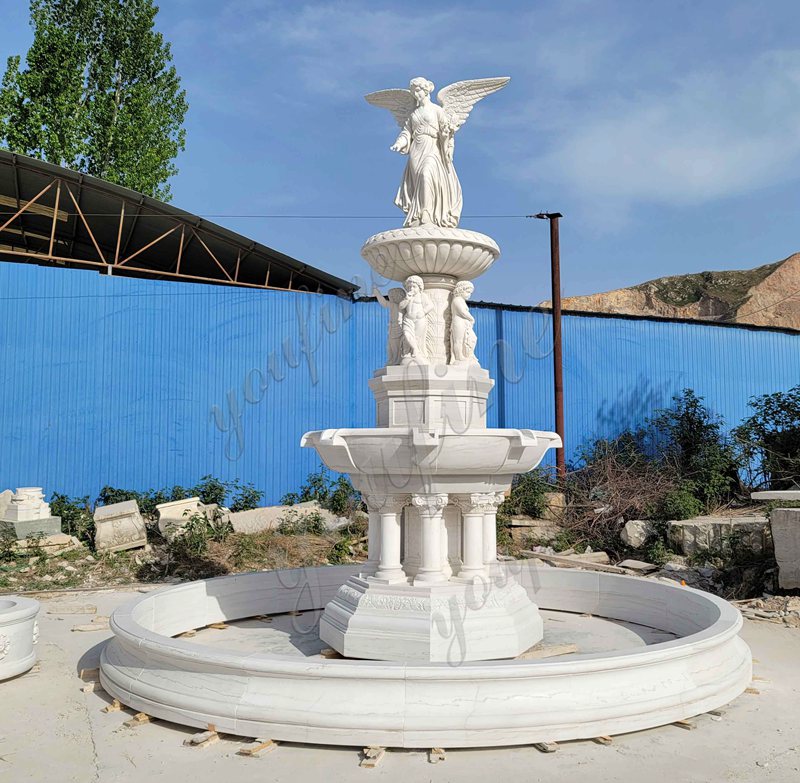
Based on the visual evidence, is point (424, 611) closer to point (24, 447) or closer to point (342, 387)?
point (342, 387)

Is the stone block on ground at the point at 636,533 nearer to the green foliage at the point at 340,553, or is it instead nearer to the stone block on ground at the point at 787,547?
the stone block on ground at the point at 787,547

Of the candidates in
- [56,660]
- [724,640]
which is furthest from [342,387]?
[724,640]

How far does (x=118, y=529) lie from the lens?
12273mm

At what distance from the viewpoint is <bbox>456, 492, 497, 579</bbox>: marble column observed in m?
6.11

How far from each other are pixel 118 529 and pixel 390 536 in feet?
26.3

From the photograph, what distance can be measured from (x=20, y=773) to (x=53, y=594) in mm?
6480

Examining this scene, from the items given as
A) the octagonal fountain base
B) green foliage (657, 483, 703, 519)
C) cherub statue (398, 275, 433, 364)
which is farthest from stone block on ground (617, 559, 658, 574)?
cherub statue (398, 275, 433, 364)

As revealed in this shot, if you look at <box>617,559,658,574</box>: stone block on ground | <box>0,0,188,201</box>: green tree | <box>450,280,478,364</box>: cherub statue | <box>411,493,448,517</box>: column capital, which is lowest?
<box>617,559,658,574</box>: stone block on ground

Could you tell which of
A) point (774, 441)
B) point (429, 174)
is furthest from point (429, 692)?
point (774, 441)

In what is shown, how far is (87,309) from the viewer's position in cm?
1459

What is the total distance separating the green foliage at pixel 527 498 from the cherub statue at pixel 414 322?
7787mm

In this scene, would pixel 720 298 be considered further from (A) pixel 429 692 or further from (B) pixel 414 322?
(A) pixel 429 692

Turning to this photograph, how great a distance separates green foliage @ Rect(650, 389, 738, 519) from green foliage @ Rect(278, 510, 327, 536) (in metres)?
7.10

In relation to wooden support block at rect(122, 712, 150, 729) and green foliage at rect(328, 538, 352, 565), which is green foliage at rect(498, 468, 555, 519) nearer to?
green foliage at rect(328, 538, 352, 565)
